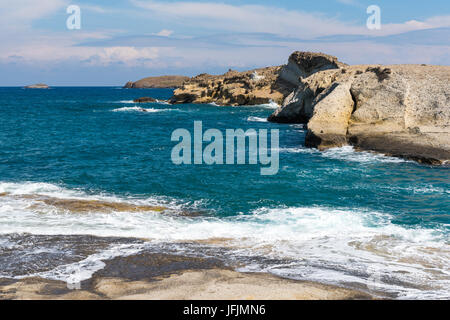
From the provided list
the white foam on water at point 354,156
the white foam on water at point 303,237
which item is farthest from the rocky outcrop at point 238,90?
the white foam on water at point 303,237

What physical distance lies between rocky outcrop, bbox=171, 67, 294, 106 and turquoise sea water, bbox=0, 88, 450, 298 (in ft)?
157

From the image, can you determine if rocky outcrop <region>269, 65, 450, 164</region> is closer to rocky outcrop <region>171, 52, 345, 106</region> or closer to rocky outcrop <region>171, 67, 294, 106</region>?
rocky outcrop <region>171, 52, 345, 106</region>

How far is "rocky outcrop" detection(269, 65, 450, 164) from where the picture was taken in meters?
23.5

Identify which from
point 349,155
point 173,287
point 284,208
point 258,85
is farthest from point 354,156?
point 258,85

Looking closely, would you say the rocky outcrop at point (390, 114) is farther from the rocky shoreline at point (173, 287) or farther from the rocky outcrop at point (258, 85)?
the rocky outcrop at point (258, 85)

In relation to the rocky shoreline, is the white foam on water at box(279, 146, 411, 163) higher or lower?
higher

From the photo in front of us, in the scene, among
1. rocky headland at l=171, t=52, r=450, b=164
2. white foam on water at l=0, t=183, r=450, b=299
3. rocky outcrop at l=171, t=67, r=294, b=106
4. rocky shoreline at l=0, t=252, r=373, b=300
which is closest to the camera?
rocky shoreline at l=0, t=252, r=373, b=300

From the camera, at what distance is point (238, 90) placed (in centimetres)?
7650

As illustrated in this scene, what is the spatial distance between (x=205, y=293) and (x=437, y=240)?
7576 millimetres

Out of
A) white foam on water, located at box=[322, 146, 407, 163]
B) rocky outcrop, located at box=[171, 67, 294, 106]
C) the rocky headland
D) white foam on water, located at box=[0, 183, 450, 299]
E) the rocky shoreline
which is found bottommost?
white foam on water, located at box=[0, 183, 450, 299]

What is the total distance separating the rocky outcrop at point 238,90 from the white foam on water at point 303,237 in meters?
59.9

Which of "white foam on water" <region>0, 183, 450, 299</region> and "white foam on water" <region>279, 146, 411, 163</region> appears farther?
"white foam on water" <region>279, 146, 411, 163</region>

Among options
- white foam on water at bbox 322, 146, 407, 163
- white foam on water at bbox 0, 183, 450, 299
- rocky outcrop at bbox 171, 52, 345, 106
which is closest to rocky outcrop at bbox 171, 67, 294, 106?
rocky outcrop at bbox 171, 52, 345, 106

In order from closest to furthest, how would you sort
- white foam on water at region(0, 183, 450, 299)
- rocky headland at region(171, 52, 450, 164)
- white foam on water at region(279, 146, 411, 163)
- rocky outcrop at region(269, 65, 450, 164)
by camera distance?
1. white foam on water at region(0, 183, 450, 299)
2. white foam on water at region(279, 146, 411, 163)
3. rocky headland at region(171, 52, 450, 164)
4. rocky outcrop at region(269, 65, 450, 164)
